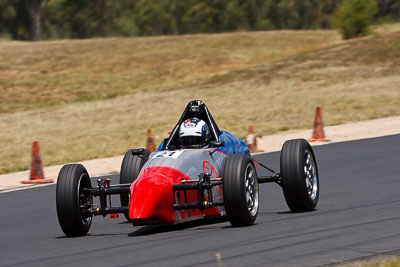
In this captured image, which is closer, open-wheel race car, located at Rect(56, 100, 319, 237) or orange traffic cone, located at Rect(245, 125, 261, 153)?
open-wheel race car, located at Rect(56, 100, 319, 237)

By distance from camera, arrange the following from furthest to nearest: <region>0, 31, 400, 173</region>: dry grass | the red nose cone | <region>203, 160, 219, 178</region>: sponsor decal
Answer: <region>0, 31, 400, 173</region>: dry grass
<region>203, 160, 219, 178</region>: sponsor decal
the red nose cone

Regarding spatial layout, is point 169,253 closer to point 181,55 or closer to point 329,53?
point 329,53

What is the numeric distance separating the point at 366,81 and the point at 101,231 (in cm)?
3108

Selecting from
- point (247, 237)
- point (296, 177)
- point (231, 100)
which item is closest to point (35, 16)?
point (231, 100)

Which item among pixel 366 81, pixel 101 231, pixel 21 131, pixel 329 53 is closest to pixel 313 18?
pixel 329 53

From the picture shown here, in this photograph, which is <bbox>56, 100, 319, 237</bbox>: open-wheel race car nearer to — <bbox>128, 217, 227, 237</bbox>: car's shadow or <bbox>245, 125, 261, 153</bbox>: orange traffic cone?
<bbox>128, 217, 227, 237</bbox>: car's shadow

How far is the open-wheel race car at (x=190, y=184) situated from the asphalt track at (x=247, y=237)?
0.24 m

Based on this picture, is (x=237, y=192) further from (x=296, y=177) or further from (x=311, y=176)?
(x=311, y=176)

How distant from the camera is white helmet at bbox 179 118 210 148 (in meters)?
10.6

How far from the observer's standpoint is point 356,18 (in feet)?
183

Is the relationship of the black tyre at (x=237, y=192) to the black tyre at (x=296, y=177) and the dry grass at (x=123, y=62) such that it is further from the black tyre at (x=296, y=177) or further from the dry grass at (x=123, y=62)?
the dry grass at (x=123, y=62)

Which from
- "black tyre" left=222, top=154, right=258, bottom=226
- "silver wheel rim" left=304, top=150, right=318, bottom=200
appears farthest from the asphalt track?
"silver wheel rim" left=304, top=150, right=318, bottom=200

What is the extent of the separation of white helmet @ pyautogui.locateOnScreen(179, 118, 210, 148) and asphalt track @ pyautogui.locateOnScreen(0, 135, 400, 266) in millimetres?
1073

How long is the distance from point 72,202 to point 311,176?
10.6 ft
